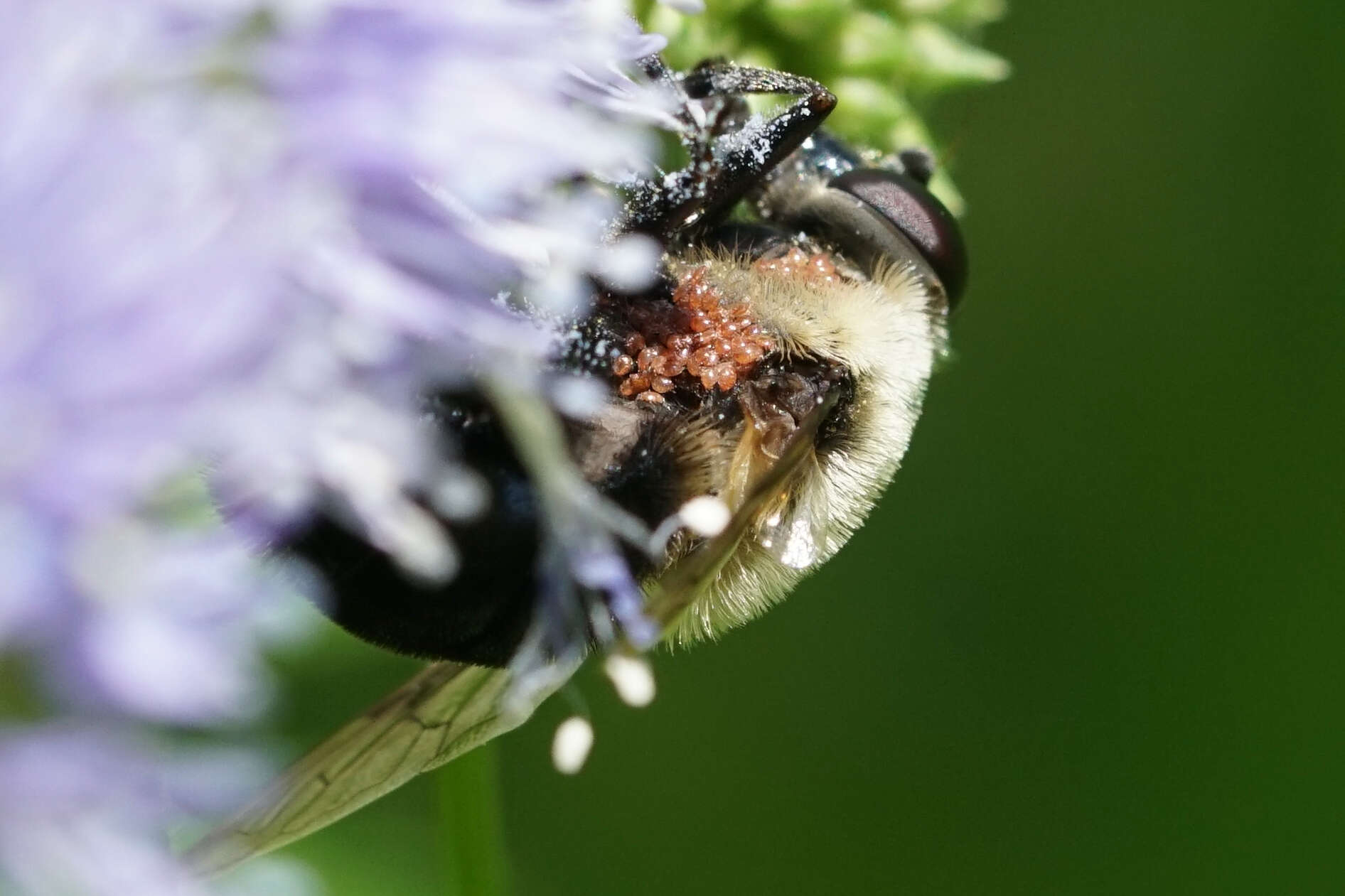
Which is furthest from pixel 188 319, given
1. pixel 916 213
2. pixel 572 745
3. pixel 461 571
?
pixel 916 213

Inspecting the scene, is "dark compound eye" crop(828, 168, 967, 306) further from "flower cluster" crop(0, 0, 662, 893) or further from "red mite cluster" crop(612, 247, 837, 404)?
"flower cluster" crop(0, 0, 662, 893)

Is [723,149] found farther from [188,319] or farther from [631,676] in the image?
[188,319]

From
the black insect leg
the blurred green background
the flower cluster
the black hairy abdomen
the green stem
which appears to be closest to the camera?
the flower cluster

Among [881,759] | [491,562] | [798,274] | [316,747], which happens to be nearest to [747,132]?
[798,274]

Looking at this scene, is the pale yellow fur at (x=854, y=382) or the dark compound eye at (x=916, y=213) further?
the dark compound eye at (x=916, y=213)

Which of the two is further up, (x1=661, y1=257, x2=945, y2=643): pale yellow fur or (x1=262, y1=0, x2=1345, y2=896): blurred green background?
(x1=661, y1=257, x2=945, y2=643): pale yellow fur

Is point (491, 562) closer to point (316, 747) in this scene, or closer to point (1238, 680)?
point (316, 747)

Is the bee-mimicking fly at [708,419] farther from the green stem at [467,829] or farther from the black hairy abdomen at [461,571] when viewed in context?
the green stem at [467,829]

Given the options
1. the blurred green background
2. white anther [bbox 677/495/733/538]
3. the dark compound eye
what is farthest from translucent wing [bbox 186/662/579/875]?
the blurred green background

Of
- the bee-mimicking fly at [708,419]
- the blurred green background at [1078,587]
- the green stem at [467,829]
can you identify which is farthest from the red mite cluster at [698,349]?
the blurred green background at [1078,587]
